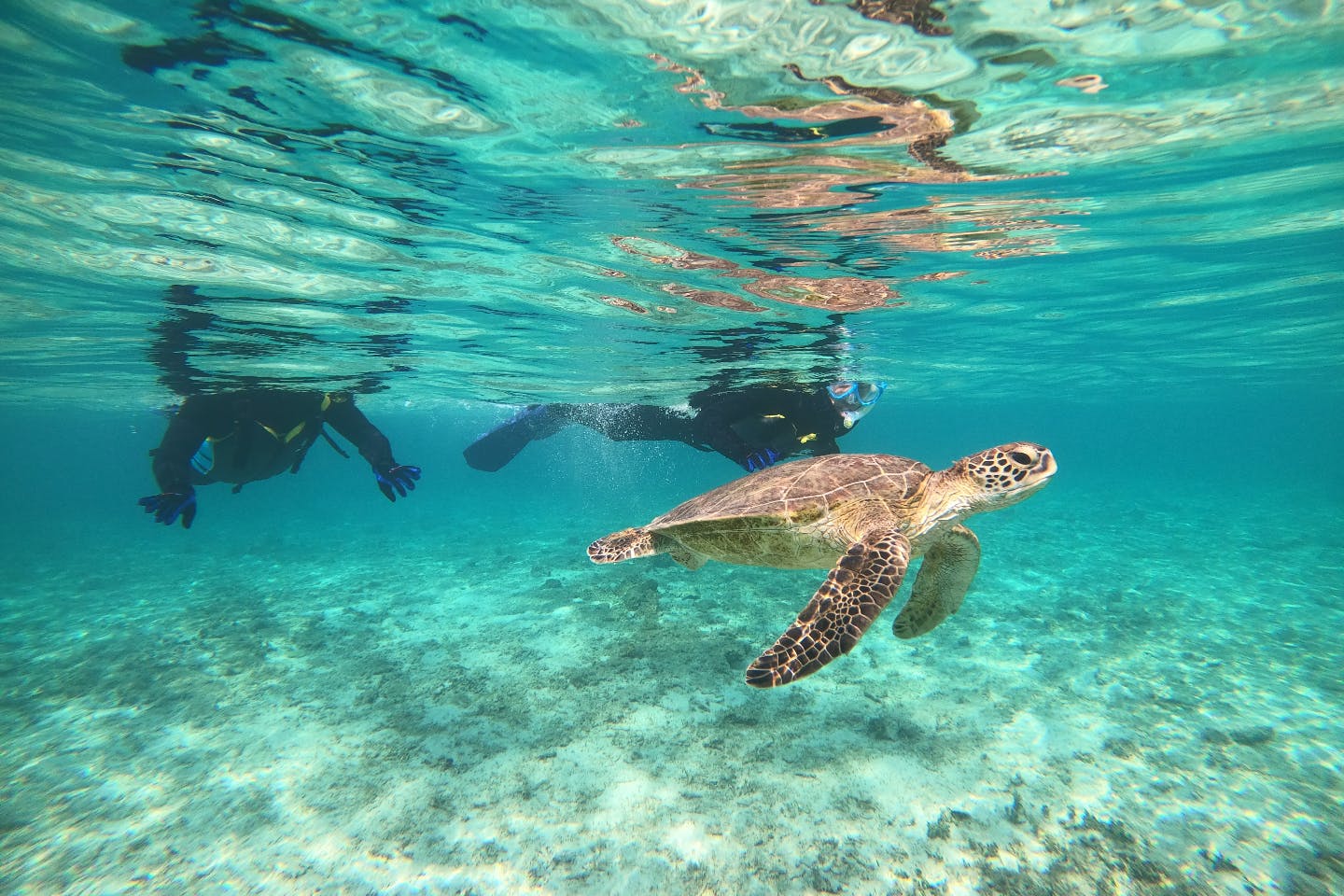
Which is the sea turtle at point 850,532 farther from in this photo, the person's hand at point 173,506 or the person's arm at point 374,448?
the person's hand at point 173,506

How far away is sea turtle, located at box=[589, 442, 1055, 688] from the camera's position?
11.9 ft

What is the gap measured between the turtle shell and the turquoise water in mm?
2941

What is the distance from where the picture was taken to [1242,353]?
76.9 ft

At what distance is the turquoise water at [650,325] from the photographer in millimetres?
4703

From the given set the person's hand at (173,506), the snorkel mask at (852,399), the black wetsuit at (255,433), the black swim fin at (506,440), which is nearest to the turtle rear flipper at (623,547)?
the person's hand at (173,506)

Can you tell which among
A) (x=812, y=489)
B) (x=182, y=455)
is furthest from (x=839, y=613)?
(x=182, y=455)

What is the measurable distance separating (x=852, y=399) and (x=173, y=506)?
12.4 metres

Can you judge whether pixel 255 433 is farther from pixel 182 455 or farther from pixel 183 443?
pixel 182 455

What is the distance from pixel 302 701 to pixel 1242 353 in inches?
1397


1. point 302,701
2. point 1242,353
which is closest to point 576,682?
point 302,701

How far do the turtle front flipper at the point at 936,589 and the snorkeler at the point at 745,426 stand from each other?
425cm

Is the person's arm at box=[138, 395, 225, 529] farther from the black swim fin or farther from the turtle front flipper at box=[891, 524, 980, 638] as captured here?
the black swim fin

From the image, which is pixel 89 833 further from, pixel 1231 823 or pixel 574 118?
pixel 1231 823

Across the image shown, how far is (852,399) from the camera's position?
12.3 m
